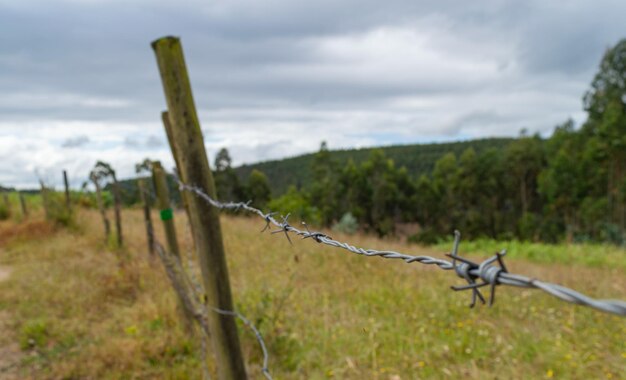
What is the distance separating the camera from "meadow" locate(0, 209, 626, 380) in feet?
11.1

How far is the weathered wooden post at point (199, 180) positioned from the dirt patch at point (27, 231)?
884 centimetres

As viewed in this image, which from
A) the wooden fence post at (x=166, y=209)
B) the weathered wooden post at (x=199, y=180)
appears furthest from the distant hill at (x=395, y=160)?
the weathered wooden post at (x=199, y=180)

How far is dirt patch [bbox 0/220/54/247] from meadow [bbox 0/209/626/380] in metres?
2.22

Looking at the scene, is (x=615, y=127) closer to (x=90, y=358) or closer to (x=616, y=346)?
(x=616, y=346)

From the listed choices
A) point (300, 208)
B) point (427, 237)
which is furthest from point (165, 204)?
point (427, 237)

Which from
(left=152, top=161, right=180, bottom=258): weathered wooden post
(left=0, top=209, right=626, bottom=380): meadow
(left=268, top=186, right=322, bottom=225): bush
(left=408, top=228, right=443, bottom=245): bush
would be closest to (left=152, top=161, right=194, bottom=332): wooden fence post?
(left=152, top=161, right=180, bottom=258): weathered wooden post

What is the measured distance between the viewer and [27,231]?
9.62 meters

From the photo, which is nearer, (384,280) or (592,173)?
(384,280)

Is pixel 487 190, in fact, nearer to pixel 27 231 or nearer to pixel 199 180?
pixel 27 231

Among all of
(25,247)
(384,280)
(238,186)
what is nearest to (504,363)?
(384,280)

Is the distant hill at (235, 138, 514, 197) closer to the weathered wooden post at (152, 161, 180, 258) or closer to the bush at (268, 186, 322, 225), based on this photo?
the bush at (268, 186, 322, 225)

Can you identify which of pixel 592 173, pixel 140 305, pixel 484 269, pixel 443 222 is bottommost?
pixel 443 222

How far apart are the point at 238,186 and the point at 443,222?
24.5 meters

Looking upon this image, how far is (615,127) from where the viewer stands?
32.6 meters
